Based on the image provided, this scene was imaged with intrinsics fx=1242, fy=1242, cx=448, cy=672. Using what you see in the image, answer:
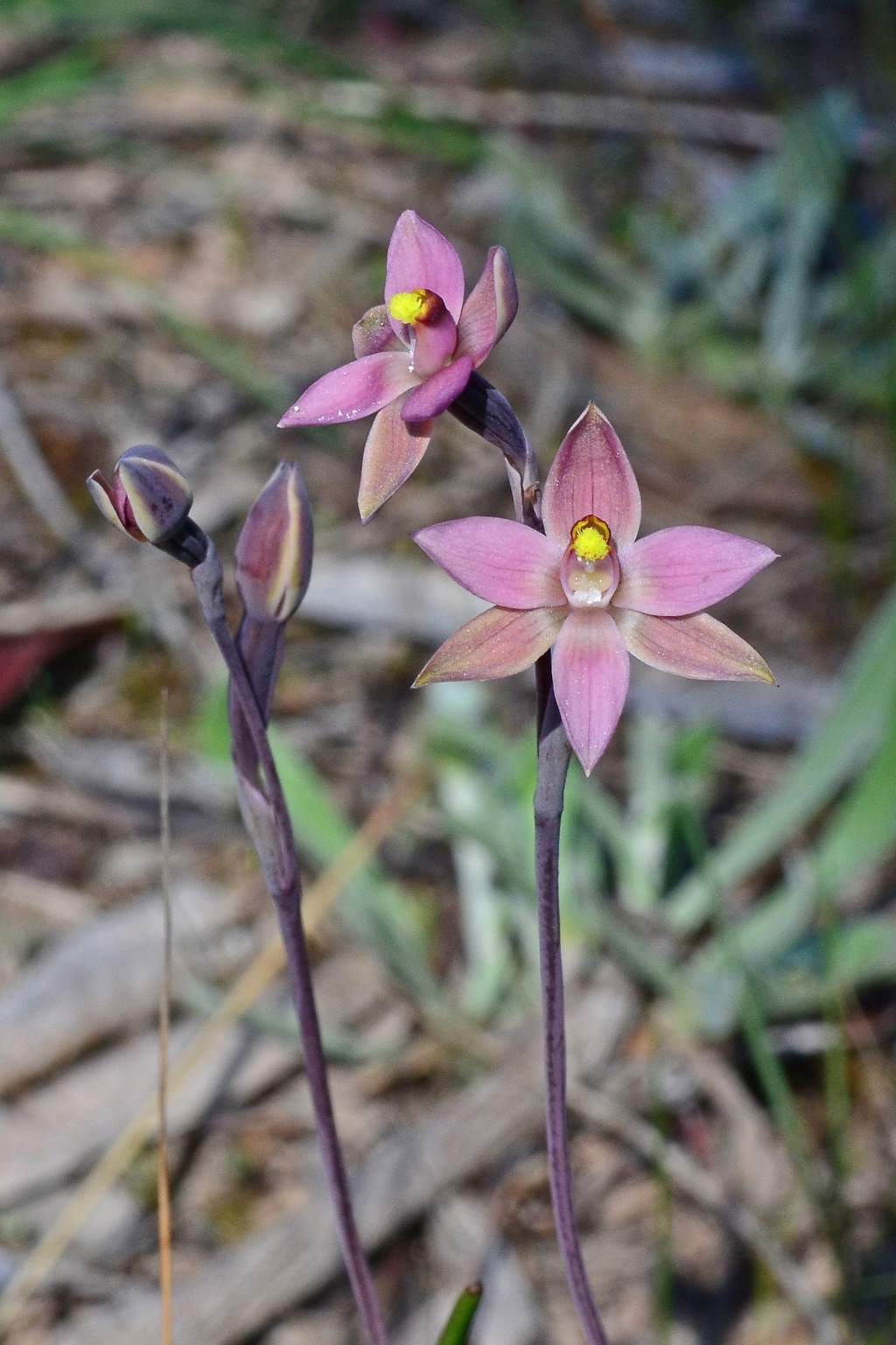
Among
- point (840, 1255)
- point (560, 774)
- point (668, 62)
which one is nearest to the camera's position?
point (560, 774)

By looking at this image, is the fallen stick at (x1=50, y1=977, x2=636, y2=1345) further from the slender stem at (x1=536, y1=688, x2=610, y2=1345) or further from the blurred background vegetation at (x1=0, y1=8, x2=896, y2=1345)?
the slender stem at (x1=536, y1=688, x2=610, y2=1345)

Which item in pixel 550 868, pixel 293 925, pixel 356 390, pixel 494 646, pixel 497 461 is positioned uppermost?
pixel 356 390

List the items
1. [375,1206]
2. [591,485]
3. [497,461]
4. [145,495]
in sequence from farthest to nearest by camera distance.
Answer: [497,461], [375,1206], [591,485], [145,495]

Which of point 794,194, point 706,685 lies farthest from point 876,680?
point 794,194

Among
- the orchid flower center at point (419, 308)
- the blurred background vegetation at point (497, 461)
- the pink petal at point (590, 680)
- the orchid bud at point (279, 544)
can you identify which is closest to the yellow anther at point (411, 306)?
the orchid flower center at point (419, 308)

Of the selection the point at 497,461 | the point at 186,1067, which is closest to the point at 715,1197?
the point at 186,1067

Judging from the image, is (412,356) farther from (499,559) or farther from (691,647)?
(691,647)

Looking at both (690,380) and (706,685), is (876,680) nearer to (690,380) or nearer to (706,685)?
(706,685)
